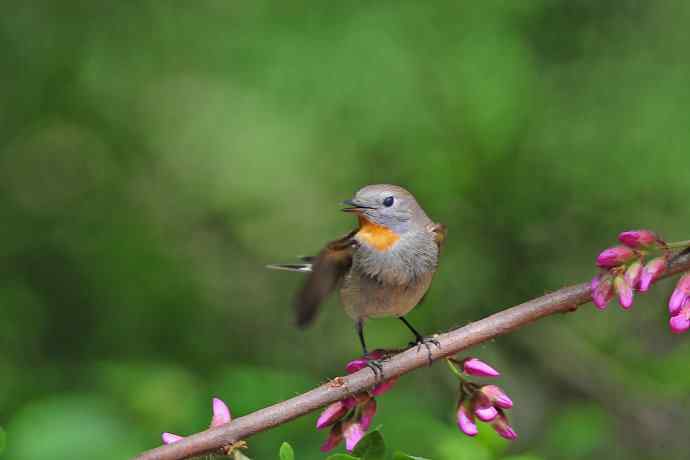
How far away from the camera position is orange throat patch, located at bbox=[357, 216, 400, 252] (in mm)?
2996

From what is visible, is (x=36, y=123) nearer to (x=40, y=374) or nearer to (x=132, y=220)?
(x=132, y=220)

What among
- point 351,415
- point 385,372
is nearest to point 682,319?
point 385,372

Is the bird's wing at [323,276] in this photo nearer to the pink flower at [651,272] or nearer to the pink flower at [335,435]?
the pink flower at [335,435]

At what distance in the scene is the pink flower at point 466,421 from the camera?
7.23 feet

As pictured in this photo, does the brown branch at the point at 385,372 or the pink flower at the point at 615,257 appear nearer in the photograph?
the brown branch at the point at 385,372

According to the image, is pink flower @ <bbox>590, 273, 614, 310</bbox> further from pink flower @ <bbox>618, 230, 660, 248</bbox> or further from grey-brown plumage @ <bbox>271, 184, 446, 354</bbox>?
grey-brown plumage @ <bbox>271, 184, 446, 354</bbox>

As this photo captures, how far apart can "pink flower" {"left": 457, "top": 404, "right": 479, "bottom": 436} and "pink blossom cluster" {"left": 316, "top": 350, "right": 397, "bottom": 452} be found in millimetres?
201

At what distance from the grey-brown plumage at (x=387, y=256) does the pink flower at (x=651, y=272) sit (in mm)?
956

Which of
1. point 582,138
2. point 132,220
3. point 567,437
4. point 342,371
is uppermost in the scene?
point 582,138

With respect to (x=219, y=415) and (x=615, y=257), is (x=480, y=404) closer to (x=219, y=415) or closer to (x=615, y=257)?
(x=615, y=257)

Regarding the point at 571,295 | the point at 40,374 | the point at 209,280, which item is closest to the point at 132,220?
the point at 209,280

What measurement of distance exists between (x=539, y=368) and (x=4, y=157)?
329 cm

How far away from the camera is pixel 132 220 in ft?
17.4

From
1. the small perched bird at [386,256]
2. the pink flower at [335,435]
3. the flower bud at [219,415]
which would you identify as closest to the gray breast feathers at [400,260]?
the small perched bird at [386,256]
